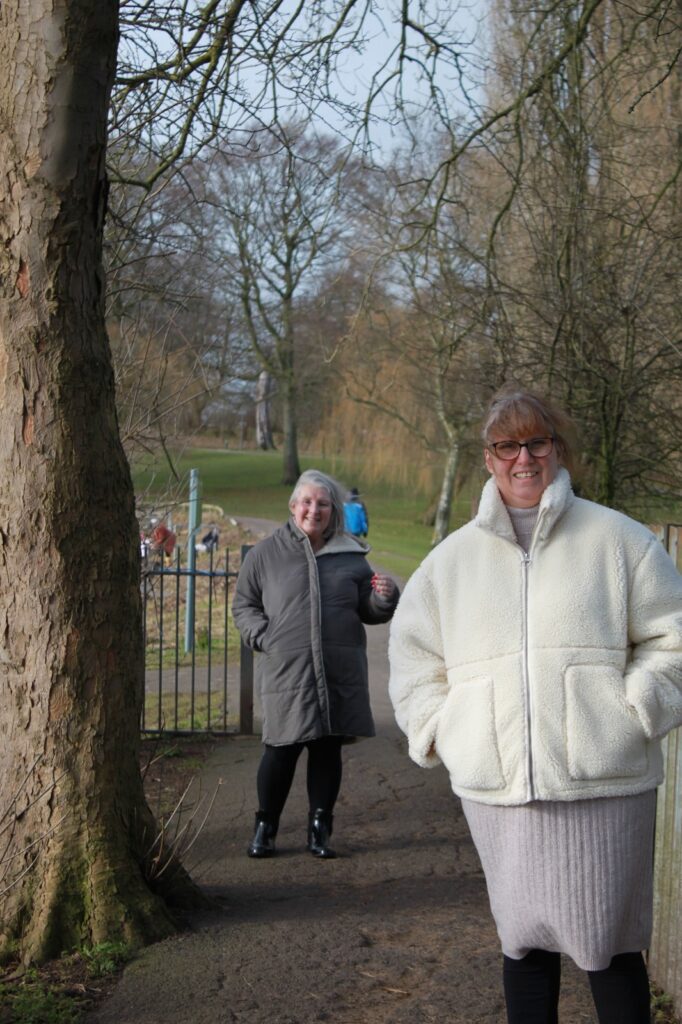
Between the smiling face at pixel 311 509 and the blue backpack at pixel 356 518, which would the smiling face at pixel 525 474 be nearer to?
the smiling face at pixel 311 509

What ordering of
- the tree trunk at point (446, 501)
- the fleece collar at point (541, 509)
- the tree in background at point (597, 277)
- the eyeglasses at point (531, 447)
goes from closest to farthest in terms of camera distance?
the fleece collar at point (541, 509) → the eyeglasses at point (531, 447) → the tree in background at point (597, 277) → the tree trunk at point (446, 501)

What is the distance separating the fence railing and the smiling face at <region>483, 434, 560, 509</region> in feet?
3.59

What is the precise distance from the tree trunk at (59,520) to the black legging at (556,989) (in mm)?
1772

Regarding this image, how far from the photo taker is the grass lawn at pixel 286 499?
27464 mm

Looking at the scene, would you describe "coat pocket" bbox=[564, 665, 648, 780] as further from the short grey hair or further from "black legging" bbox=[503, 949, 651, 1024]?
the short grey hair

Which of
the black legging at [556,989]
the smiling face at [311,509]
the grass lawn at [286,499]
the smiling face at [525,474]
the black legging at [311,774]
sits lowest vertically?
the grass lawn at [286,499]

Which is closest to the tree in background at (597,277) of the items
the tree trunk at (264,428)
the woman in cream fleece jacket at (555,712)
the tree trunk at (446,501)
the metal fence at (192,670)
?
the metal fence at (192,670)

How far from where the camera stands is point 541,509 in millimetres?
2965

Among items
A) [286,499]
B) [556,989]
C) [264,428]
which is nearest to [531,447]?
[556,989]

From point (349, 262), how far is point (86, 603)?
8.44 m

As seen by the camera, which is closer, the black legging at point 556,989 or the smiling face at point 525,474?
the black legging at point 556,989

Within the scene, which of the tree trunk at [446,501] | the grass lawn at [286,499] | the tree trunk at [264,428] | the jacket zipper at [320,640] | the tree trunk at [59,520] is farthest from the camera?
the tree trunk at [264,428]

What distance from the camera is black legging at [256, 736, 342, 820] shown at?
5648 millimetres

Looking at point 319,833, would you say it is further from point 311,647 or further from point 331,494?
point 331,494
